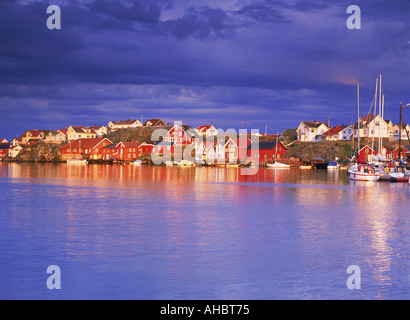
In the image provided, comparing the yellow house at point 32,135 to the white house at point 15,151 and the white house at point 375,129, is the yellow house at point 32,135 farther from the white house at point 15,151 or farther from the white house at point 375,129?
the white house at point 375,129

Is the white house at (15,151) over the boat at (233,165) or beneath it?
over

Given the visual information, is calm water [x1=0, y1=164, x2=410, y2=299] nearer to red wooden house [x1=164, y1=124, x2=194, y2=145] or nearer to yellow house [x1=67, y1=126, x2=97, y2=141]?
red wooden house [x1=164, y1=124, x2=194, y2=145]

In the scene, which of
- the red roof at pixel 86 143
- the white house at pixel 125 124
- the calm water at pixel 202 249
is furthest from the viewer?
the white house at pixel 125 124

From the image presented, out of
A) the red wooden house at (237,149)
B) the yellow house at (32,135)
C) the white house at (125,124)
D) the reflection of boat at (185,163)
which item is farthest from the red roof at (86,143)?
the yellow house at (32,135)

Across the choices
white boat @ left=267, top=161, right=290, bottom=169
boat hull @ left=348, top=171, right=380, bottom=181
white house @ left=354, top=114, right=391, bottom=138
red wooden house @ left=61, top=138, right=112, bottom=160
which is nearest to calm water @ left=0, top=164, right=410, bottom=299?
boat hull @ left=348, top=171, right=380, bottom=181

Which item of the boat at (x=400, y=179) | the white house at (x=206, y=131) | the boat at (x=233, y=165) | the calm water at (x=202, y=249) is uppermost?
the white house at (x=206, y=131)

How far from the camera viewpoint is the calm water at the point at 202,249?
13398mm

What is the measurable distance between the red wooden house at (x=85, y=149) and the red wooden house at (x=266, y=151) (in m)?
49.6

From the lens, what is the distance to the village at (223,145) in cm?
11594

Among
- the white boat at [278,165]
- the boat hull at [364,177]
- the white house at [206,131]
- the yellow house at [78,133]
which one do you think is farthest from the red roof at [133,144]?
the boat hull at [364,177]

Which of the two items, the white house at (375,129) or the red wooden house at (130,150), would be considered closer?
the white house at (375,129)

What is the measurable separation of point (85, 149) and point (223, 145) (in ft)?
151

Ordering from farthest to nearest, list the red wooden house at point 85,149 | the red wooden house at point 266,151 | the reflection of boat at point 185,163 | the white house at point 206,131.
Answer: the white house at point 206,131 < the red wooden house at point 85,149 < the reflection of boat at point 185,163 < the red wooden house at point 266,151
